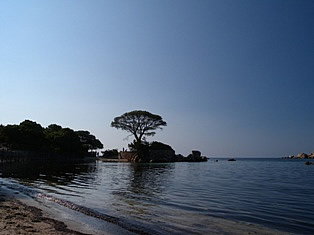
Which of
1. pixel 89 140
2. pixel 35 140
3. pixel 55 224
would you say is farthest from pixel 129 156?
pixel 55 224

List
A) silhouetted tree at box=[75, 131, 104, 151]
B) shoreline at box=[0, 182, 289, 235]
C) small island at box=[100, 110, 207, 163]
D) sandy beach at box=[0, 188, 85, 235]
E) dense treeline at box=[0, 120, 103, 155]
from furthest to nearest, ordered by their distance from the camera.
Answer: silhouetted tree at box=[75, 131, 104, 151], small island at box=[100, 110, 207, 163], dense treeline at box=[0, 120, 103, 155], shoreline at box=[0, 182, 289, 235], sandy beach at box=[0, 188, 85, 235]

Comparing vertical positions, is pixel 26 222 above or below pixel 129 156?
below

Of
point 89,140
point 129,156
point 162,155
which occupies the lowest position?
point 129,156

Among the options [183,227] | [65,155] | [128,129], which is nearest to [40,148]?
[65,155]

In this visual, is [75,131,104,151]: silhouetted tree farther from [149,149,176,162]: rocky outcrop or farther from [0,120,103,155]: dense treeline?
[149,149,176,162]: rocky outcrop

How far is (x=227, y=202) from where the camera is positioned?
15539 millimetres

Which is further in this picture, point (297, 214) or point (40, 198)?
point (40, 198)

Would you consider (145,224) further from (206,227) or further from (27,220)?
(27,220)

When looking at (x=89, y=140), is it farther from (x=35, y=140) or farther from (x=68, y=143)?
(x=35, y=140)

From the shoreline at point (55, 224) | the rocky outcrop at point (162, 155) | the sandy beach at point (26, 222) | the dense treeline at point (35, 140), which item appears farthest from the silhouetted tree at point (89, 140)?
the shoreline at point (55, 224)

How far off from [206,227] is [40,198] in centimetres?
951

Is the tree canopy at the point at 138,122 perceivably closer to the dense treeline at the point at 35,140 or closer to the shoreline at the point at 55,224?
the dense treeline at the point at 35,140

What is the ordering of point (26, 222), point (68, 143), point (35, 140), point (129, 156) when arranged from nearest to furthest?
point (26, 222) → point (35, 140) → point (68, 143) → point (129, 156)

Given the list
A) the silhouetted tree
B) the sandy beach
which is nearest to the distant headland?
the silhouetted tree
